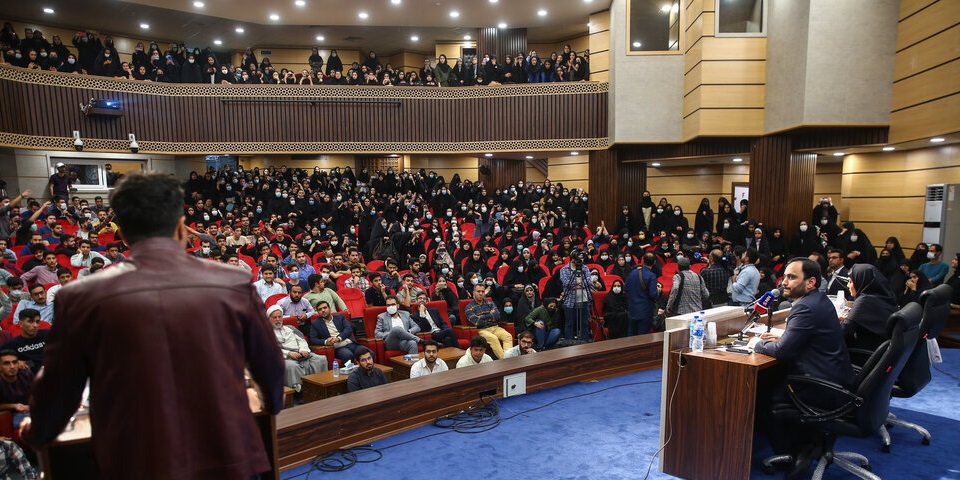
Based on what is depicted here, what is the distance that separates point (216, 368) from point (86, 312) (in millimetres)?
274

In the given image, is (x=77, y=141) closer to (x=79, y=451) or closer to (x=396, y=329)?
(x=396, y=329)

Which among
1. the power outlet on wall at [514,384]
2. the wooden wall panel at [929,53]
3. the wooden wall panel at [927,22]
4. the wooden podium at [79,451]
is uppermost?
the wooden wall panel at [927,22]

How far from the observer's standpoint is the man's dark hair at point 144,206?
1218mm

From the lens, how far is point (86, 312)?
1130 millimetres

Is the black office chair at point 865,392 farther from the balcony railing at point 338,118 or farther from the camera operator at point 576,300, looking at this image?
the balcony railing at point 338,118

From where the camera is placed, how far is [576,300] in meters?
6.46

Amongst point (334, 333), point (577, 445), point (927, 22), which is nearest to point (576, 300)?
point (334, 333)

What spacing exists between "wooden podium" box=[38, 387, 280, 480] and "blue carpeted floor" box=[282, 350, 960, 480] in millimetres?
1770

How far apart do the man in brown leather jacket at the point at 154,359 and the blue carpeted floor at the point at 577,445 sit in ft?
6.95

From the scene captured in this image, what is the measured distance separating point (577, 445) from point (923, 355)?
2082 millimetres

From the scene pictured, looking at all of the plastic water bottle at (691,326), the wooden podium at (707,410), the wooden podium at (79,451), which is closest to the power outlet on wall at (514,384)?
the wooden podium at (707,410)

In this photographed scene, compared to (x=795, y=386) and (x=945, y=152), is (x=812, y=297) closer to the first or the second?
(x=795, y=386)

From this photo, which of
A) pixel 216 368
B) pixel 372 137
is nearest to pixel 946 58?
pixel 216 368

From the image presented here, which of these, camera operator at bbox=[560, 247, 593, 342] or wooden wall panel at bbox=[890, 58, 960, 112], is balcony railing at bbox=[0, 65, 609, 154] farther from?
camera operator at bbox=[560, 247, 593, 342]
